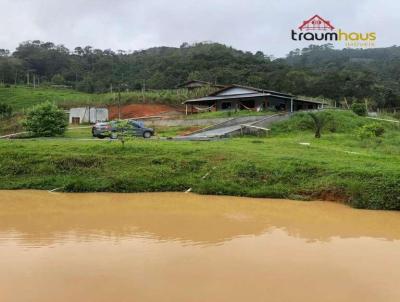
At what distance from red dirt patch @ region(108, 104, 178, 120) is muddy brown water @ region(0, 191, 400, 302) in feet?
98.1

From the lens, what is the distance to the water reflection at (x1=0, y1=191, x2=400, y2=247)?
9938 millimetres

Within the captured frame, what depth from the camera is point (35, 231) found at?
10328mm

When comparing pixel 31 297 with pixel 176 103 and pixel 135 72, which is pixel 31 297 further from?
pixel 135 72

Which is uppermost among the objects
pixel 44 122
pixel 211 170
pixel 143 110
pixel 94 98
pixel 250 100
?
pixel 94 98

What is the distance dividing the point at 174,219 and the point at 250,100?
29568mm

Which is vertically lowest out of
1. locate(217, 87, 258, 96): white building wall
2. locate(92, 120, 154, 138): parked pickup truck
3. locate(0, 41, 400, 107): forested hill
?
locate(92, 120, 154, 138): parked pickup truck

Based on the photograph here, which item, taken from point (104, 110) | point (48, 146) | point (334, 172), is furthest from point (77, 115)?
point (334, 172)

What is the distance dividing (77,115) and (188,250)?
33128 millimetres

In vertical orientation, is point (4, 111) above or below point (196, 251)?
above

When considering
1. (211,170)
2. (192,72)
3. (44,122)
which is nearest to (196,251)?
(211,170)

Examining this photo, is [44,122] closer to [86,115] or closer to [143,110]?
[86,115]

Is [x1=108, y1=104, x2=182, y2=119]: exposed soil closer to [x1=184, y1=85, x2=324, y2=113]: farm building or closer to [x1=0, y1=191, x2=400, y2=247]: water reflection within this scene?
[x1=184, y1=85, x2=324, y2=113]: farm building

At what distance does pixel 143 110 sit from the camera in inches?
1737

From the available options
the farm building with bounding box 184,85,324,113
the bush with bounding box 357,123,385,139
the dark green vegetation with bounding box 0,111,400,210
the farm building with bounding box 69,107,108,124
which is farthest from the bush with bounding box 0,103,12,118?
the bush with bounding box 357,123,385,139
